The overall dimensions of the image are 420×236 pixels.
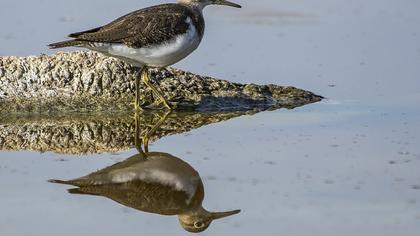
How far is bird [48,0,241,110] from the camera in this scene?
1116 centimetres

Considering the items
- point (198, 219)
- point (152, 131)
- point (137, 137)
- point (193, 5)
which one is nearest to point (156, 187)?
point (198, 219)

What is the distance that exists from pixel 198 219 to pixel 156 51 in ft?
11.0

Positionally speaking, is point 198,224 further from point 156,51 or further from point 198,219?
point 156,51

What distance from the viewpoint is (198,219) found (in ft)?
27.1

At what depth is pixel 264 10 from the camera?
16141 mm

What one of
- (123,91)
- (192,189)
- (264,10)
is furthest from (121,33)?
(264,10)

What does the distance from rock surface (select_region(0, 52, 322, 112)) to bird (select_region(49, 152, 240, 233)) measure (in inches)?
77.3

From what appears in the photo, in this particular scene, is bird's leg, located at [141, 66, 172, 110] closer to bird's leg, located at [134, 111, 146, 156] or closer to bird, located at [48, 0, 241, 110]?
bird, located at [48, 0, 241, 110]

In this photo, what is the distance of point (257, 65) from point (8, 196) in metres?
5.25

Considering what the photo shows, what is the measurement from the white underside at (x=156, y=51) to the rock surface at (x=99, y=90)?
604 millimetres

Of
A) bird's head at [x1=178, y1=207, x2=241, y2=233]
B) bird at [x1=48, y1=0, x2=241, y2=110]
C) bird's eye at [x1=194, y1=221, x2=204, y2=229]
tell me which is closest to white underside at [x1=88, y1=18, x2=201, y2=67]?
bird at [x1=48, y1=0, x2=241, y2=110]

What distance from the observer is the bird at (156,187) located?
8455 millimetres

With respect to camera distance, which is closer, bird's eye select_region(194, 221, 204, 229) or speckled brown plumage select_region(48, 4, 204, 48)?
bird's eye select_region(194, 221, 204, 229)

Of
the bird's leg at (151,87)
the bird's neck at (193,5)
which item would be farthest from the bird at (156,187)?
the bird's neck at (193,5)
